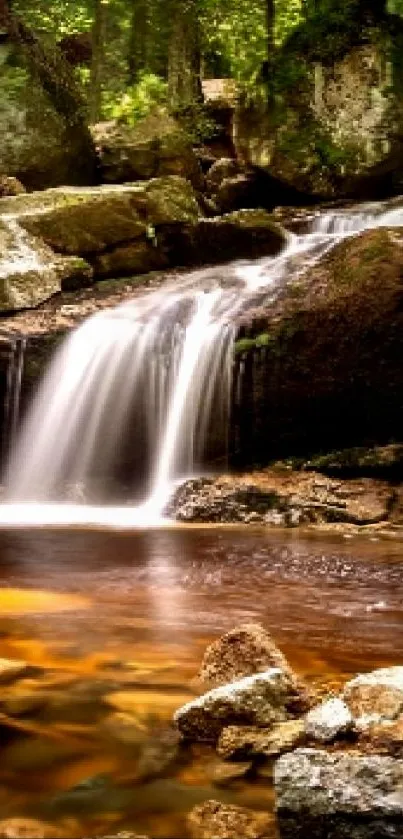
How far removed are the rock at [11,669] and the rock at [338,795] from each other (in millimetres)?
1552

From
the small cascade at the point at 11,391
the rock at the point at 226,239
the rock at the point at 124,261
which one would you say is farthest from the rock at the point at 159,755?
the rock at the point at 124,261

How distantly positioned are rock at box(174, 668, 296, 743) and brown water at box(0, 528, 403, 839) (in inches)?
3.7

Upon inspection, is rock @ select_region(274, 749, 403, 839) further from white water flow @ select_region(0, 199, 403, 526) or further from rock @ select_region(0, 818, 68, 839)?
A: white water flow @ select_region(0, 199, 403, 526)

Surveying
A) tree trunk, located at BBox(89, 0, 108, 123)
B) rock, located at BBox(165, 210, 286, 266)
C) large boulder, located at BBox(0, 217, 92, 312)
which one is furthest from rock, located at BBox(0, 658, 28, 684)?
tree trunk, located at BBox(89, 0, 108, 123)

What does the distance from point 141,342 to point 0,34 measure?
9.24 m

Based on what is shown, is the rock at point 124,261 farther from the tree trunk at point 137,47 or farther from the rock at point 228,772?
the tree trunk at point 137,47

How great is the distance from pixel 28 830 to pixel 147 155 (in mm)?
15469

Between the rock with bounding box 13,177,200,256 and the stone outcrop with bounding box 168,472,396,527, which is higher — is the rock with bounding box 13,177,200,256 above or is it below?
above

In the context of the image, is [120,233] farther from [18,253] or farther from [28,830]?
[28,830]

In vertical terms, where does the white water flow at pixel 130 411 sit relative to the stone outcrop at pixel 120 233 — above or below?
below

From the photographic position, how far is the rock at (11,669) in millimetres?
3500

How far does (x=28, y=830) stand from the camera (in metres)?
2.28

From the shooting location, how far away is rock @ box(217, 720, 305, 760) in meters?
2.70

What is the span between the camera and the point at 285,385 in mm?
9422
